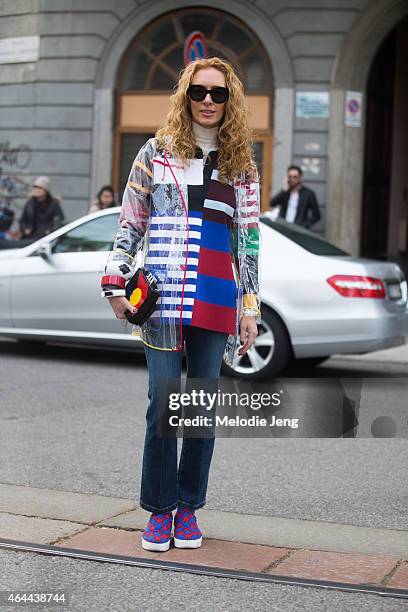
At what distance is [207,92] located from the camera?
422cm

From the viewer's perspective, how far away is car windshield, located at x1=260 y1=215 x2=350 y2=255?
968 cm

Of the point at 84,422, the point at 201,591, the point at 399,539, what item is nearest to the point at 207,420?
the point at 201,591

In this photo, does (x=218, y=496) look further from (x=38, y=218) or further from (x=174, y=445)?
(x=38, y=218)

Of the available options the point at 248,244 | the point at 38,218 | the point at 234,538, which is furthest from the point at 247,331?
the point at 38,218

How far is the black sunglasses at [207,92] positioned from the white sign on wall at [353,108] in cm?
1327

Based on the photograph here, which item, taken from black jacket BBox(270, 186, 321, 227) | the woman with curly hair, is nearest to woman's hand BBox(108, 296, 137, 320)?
the woman with curly hair

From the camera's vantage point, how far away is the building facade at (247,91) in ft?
56.7

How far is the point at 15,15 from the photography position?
18969 mm

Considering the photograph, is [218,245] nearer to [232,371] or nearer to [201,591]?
[201,591]

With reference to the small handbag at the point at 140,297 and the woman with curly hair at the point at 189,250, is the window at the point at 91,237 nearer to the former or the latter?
the woman with curly hair at the point at 189,250

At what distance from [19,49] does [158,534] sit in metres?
15.7

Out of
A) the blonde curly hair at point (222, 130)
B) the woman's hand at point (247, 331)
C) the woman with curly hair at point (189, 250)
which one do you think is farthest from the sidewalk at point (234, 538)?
the blonde curly hair at point (222, 130)

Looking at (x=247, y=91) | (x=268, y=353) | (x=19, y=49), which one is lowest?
(x=268, y=353)

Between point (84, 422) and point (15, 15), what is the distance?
13.1 meters
